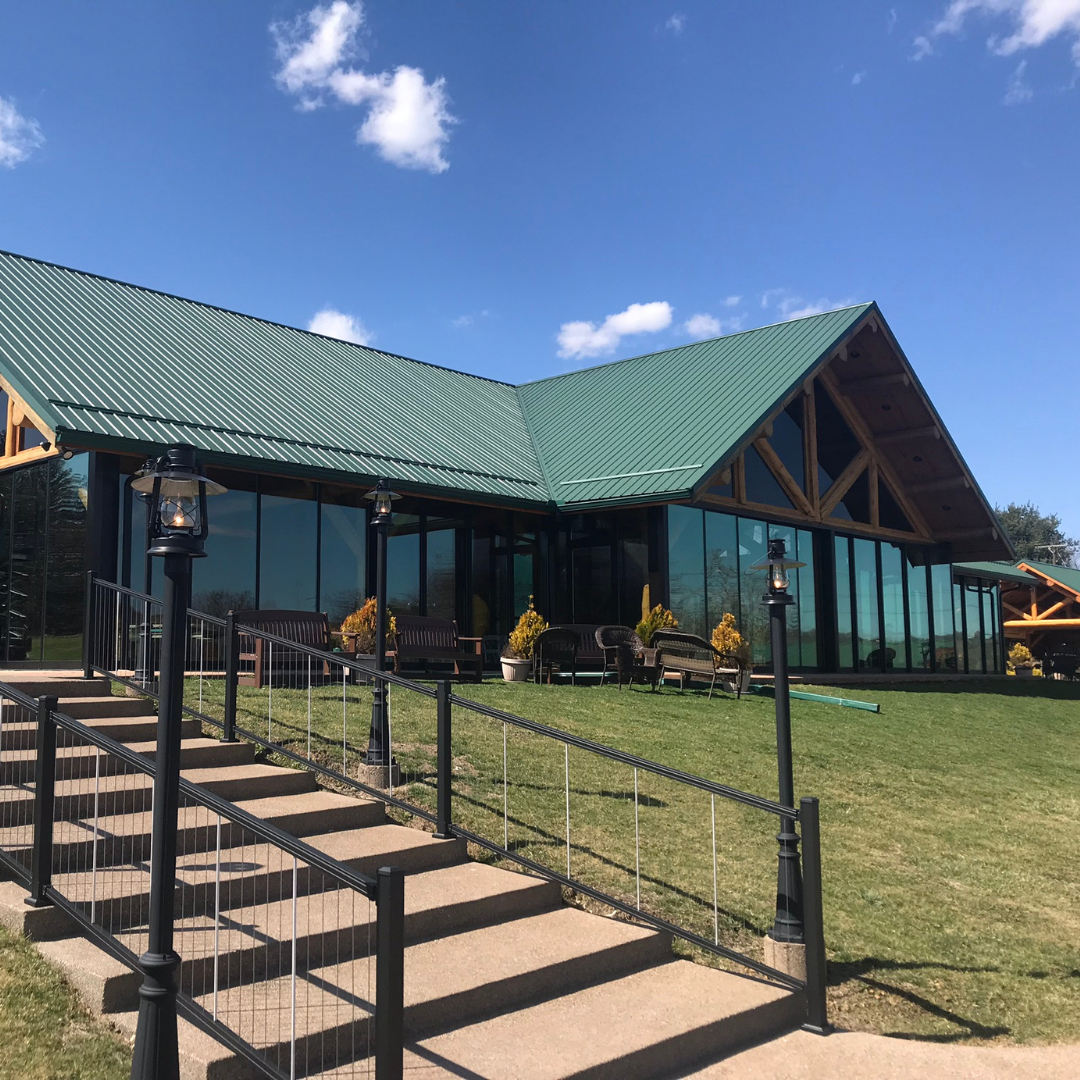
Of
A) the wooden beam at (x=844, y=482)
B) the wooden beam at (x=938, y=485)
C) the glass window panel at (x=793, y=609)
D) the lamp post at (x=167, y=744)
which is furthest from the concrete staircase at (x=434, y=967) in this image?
the wooden beam at (x=938, y=485)

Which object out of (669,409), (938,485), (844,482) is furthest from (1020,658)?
(669,409)

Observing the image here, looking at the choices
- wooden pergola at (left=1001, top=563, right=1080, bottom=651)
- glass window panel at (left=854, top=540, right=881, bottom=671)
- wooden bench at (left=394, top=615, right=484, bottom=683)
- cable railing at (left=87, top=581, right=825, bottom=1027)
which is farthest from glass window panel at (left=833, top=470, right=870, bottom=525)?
wooden pergola at (left=1001, top=563, right=1080, bottom=651)

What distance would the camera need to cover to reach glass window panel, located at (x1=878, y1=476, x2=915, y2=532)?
2478cm

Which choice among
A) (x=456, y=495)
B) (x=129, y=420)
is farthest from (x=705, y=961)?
(x=456, y=495)

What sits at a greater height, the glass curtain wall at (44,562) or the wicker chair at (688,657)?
the glass curtain wall at (44,562)

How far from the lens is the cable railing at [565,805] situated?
21.0ft

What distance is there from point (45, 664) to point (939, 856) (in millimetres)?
10806

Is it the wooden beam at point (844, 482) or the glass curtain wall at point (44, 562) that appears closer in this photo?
the glass curtain wall at point (44, 562)

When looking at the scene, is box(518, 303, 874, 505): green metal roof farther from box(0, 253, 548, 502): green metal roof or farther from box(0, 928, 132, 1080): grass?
box(0, 928, 132, 1080): grass

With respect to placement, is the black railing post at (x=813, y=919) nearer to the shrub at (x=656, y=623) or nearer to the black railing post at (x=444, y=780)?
the black railing post at (x=444, y=780)

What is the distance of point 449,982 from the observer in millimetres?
5148

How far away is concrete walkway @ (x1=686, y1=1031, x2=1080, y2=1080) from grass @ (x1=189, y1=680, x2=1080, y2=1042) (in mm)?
256

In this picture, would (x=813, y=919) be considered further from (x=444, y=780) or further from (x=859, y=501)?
(x=859, y=501)

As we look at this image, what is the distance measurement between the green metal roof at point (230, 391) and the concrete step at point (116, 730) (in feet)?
14.9
